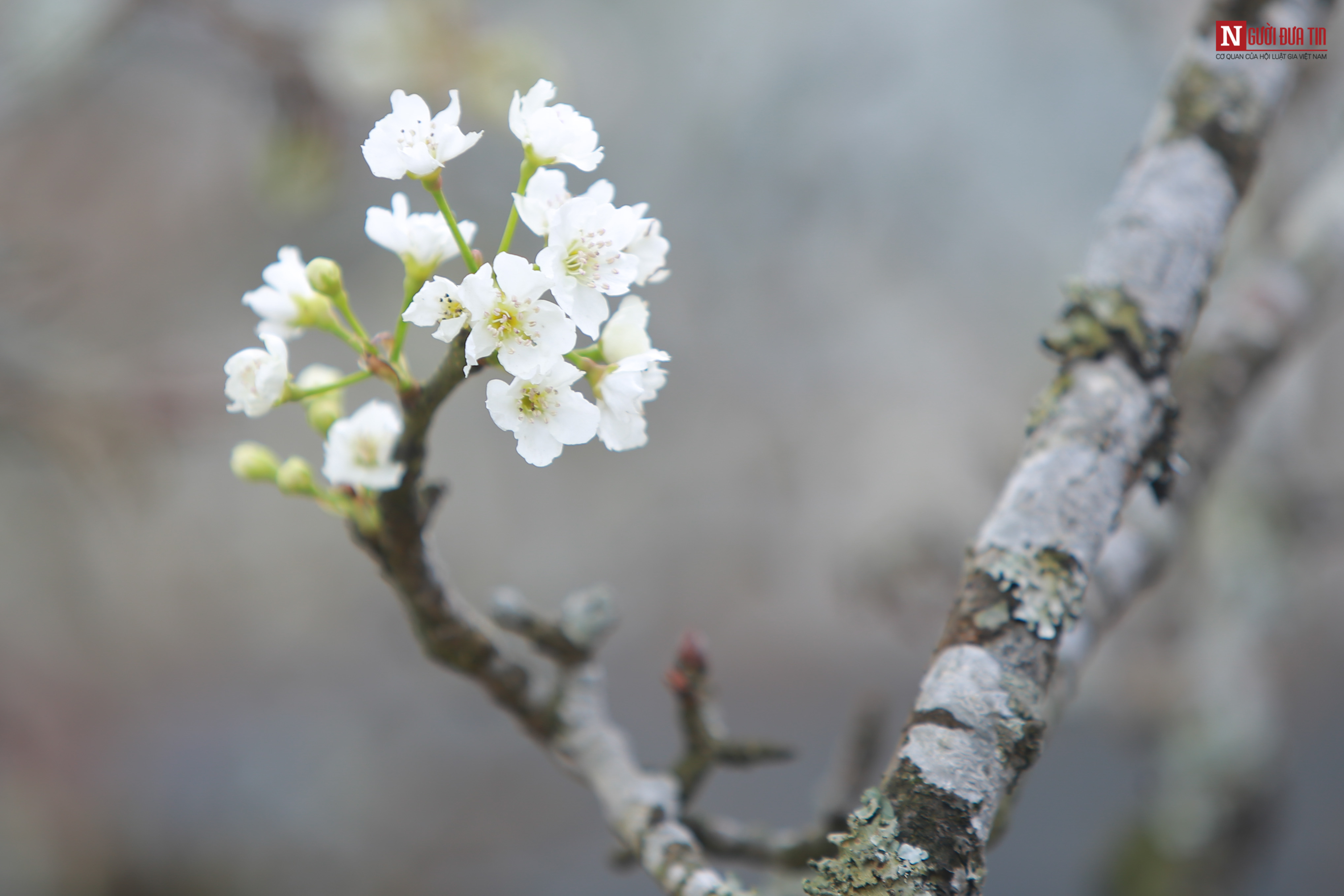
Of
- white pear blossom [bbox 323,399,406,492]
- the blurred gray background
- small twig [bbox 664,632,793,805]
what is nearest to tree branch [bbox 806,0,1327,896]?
small twig [bbox 664,632,793,805]

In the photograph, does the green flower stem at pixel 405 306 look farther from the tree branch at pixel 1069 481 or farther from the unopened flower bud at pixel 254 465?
the tree branch at pixel 1069 481

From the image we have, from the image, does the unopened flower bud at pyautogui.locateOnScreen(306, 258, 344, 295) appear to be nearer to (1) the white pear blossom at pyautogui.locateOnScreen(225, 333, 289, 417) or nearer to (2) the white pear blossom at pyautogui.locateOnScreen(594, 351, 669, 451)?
(1) the white pear blossom at pyautogui.locateOnScreen(225, 333, 289, 417)

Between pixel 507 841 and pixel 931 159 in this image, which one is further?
pixel 931 159

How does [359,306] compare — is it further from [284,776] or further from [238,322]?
[284,776]

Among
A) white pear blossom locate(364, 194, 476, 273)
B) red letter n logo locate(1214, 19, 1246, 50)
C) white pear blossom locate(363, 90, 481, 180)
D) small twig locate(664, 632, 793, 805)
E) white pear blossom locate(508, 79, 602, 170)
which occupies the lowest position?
small twig locate(664, 632, 793, 805)

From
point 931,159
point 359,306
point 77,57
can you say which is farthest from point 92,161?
point 931,159

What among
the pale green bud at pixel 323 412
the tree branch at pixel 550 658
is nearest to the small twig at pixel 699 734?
the tree branch at pixel 550 658
